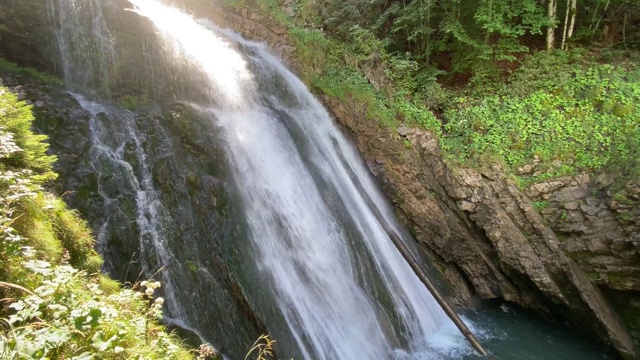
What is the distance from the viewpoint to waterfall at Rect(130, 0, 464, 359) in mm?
6180

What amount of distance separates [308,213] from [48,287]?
5.24 meters

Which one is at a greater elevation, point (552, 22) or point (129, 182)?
point (552, 22)

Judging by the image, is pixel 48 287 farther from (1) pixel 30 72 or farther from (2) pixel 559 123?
(2) pixel 559 123

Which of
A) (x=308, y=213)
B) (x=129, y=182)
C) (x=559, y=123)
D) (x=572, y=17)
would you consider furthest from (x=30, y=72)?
(x=572, y=17)

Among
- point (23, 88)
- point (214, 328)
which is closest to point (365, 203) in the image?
point (214, 328)

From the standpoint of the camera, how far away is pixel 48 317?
2211 mm

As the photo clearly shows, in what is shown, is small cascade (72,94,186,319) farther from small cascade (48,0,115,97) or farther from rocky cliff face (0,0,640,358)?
rocky cliff face (0,0,640,358)

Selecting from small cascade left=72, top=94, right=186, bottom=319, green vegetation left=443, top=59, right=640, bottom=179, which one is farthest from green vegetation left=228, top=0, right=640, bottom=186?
small cascade left=72, top=94, right=186, bottom=319

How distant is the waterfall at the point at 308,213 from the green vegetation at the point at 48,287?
9.67 feet

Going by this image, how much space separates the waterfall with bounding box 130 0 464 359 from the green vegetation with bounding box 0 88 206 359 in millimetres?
2947

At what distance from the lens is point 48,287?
2309 mm

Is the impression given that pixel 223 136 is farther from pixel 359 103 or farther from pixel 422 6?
pixel 422 6

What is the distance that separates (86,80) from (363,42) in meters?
8.01

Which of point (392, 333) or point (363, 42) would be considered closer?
point (392, 333)
